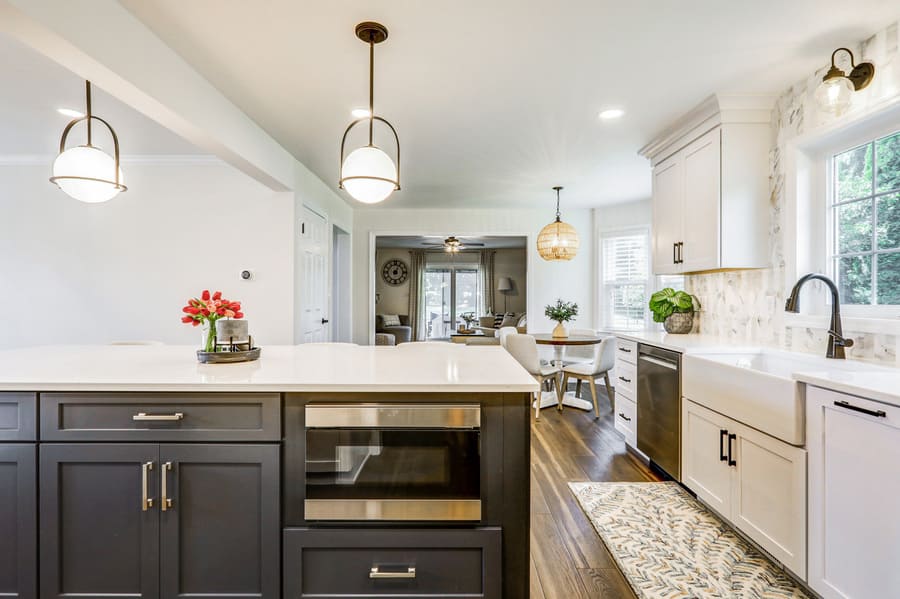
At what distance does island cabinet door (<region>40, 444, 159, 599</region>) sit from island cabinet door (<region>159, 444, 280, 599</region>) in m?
0.06

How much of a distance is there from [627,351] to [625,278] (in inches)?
107

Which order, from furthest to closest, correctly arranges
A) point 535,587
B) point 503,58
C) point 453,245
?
1. point 453,245
2. point 503,58
3. point 535,587

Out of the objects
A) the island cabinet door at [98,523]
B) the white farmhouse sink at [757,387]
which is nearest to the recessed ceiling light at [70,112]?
the island cabinet door at [98,523]

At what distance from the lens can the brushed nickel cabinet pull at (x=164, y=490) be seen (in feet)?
4.85

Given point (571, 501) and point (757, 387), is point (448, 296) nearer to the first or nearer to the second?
point (571, 501)

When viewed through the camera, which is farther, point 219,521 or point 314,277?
point 314,277

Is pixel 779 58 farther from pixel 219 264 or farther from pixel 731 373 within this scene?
pixel 219 264

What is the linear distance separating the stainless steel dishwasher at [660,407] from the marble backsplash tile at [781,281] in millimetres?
618

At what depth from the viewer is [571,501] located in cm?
260

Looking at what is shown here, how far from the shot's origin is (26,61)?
7.49 ft

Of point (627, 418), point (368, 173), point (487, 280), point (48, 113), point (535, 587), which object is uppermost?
point (48, 113)

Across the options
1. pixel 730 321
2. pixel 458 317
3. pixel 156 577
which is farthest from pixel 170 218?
pixel 458 317

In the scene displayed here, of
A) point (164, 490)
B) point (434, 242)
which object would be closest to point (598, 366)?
point (164, 490)

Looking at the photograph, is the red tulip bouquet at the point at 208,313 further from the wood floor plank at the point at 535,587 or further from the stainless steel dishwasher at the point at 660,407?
the stainless steel dishwasher at the point at 660,407
